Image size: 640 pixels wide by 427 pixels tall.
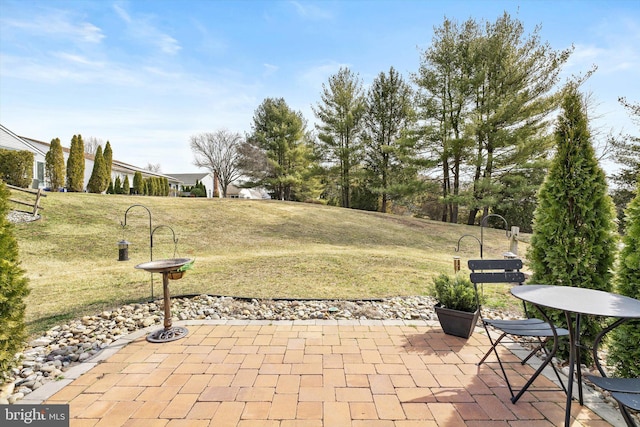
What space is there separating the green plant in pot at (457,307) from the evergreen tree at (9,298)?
159 inches

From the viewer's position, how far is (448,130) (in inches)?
705

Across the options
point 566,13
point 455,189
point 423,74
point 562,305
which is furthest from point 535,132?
point 562,305

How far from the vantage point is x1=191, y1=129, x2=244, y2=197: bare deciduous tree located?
32.3 metres

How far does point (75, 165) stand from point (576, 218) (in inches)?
827

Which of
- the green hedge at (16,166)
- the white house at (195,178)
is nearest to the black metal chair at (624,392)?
the green hedge at (16,166)

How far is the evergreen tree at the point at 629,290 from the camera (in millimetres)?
2266

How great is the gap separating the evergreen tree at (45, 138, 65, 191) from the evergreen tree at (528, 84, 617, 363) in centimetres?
1997

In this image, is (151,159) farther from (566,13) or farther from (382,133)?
(566,13)

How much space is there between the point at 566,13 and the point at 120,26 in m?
8.85

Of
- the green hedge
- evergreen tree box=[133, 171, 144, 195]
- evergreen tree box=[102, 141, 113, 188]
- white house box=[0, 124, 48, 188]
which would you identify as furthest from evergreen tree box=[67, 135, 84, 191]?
evergreen tree box=[133, 171, 144, 195]

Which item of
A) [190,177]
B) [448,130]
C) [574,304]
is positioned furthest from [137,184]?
[574,304]

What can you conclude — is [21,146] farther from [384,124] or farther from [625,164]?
[625,164]

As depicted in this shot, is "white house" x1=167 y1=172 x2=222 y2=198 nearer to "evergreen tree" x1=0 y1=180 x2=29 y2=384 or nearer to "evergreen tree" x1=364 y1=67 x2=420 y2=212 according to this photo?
"evergreen tree" x1=364 y1=67 x2=420 y2=212

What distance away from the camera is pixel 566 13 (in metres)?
5.33
